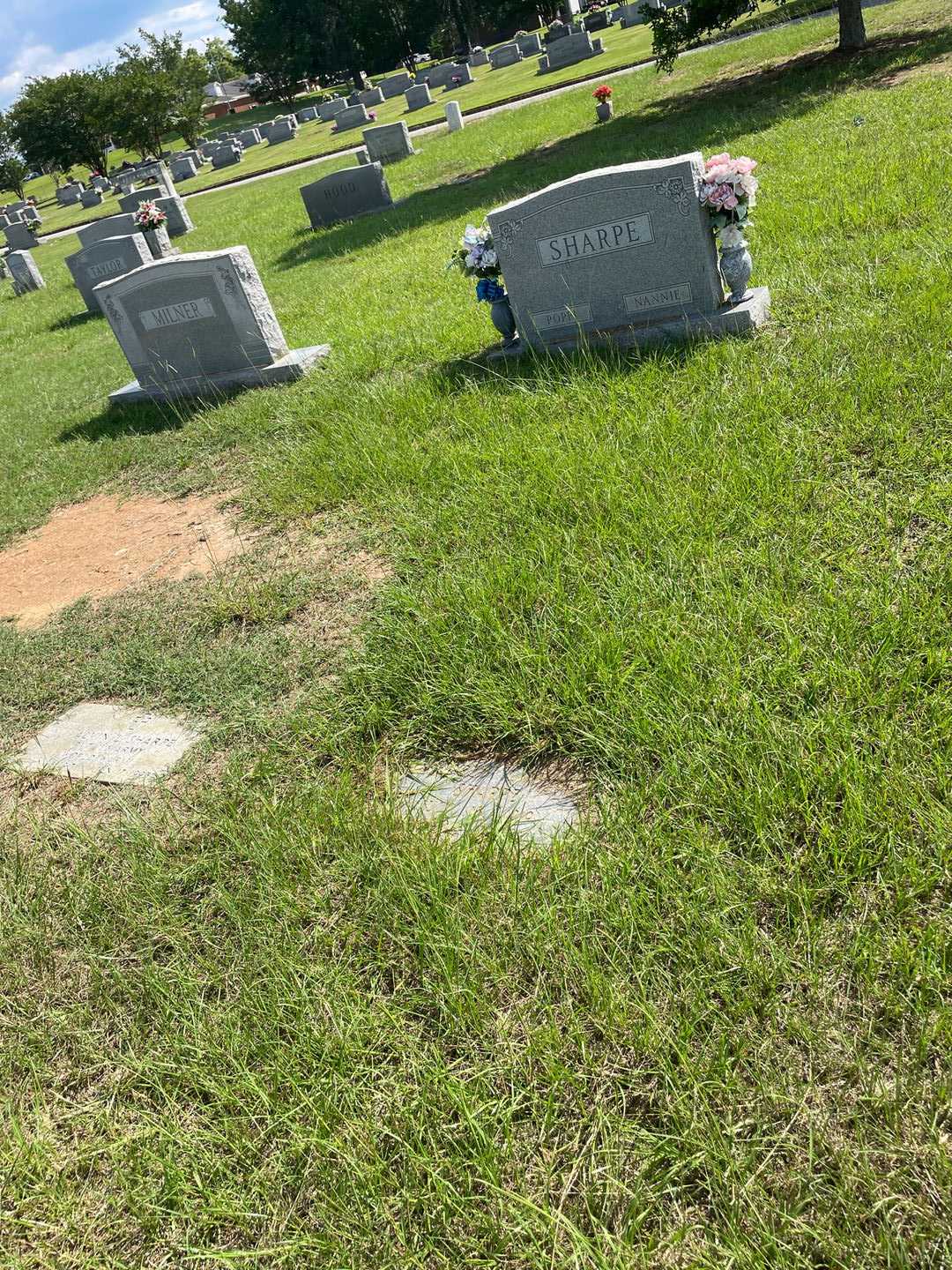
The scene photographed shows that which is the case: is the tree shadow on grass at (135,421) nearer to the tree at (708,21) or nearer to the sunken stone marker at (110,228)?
the tree at (708,21)

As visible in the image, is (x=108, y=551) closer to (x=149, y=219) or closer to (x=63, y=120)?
(x=149, y=219)

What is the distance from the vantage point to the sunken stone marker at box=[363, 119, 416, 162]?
19.5 m

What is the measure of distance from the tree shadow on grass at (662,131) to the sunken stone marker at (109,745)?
973 cm

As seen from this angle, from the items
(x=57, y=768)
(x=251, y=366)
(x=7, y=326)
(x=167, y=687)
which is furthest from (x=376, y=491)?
(x=7, y=326)

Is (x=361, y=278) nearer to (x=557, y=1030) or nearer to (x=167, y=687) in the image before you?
(x=167, y=687)

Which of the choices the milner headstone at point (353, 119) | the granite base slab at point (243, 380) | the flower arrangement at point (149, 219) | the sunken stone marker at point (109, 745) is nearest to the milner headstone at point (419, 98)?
the milner headstone at point (353, 119)

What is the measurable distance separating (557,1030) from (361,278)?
392 inches

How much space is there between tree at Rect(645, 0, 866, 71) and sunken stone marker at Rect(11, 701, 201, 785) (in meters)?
14.2

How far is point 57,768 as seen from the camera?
3500mm

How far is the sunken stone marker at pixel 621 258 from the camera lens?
5031 mm

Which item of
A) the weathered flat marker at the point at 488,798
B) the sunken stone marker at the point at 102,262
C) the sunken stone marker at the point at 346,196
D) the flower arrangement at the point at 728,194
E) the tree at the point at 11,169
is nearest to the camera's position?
the weathered flat marker at the point at 488,798

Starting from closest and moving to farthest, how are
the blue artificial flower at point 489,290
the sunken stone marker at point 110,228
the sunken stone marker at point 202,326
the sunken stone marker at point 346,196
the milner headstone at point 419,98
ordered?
the blue artificial flower at point 489,290
the sunken stone marker at point 202,326
the sunken stone marker at point 346,196
the sunken stone marker at point 110,228
the milner headstone at point 419,98

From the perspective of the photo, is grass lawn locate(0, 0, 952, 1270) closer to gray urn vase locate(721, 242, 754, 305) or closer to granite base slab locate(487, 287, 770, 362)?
granite base slab locate(487, 287, 770, 362)

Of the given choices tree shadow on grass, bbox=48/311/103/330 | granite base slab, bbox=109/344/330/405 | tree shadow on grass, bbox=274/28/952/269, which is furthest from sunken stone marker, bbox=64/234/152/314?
granite base slab, bbox=109/344/330/405
